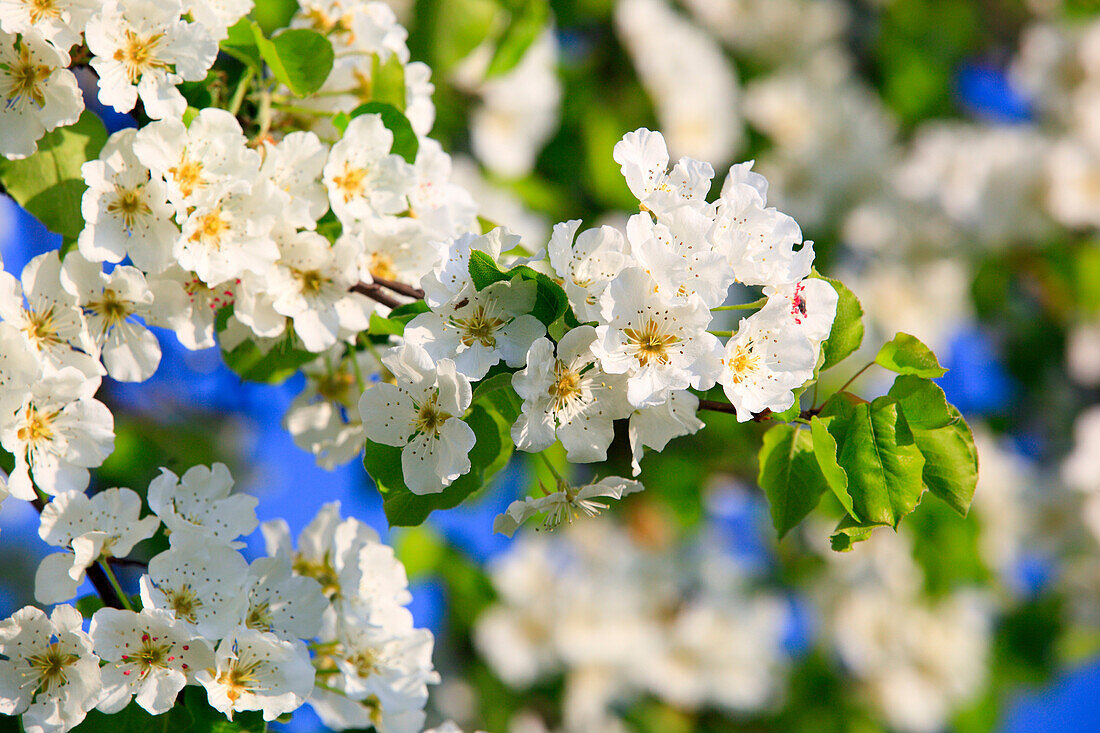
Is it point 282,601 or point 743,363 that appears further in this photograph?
point 282,601

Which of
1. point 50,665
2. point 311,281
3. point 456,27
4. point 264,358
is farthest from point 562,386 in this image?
point 456,27

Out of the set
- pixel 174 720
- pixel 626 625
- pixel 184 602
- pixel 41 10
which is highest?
pixel 41 10

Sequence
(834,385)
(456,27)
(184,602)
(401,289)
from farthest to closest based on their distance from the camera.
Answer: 1. (834,385)
2. (456,27)
3. (401,289)
4. (184,602)

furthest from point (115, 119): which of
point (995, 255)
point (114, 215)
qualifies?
point (995, 255)

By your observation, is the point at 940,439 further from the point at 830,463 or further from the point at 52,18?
the point at 52,18

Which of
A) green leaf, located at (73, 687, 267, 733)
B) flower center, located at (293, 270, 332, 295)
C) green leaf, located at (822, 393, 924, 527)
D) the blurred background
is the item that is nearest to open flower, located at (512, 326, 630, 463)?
green leaf, located at (822, 393, 924, 527)

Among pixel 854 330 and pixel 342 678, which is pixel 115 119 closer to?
pixel 342 678
